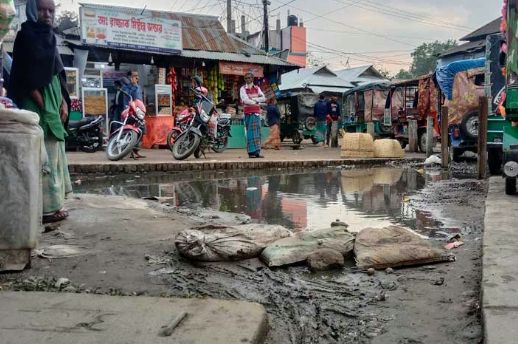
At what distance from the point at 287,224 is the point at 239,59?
514 inches

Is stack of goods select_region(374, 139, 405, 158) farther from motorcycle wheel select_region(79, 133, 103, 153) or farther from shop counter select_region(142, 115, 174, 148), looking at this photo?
motorcycle wheel select_region(79, 133, 103, 153)

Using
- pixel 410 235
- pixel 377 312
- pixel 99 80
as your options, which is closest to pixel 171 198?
pixel 410 235

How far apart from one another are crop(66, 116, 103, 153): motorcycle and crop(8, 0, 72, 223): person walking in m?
8.64

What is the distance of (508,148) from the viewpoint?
597 cm

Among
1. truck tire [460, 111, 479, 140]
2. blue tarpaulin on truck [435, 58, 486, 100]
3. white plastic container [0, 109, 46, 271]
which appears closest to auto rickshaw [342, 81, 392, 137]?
blue tarpaulin on truck [435, 58, 486, 100]

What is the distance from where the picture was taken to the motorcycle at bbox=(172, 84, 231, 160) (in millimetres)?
10516

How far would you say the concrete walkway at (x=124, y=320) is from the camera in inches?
80.5

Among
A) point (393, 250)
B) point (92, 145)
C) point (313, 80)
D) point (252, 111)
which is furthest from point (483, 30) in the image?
point (393, 250)

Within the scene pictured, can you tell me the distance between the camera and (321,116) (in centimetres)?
1917

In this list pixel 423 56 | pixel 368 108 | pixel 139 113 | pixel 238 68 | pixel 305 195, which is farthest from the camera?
pixel 423 56

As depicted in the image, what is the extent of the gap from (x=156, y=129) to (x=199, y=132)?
4665 millimetres

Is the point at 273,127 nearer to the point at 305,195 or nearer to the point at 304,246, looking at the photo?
the point at 305,195

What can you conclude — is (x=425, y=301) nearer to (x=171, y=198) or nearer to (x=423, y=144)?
(x=171, y=198)

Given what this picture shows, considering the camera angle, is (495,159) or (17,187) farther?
(495,159)
